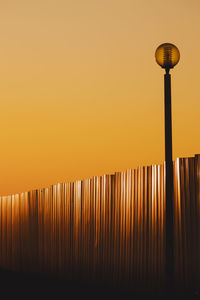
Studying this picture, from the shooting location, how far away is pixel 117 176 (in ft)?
43.3

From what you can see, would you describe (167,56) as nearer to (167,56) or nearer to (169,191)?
(167,56)

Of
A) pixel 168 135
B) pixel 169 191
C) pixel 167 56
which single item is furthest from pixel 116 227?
pixel 167 56

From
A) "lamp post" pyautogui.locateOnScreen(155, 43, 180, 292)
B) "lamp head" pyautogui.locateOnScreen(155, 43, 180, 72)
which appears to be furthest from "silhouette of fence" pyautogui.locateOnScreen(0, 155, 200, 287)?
"lamp head" pyautogui.locateOnScreen(155, 43, 180, 72)

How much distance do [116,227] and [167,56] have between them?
4999 millimetres

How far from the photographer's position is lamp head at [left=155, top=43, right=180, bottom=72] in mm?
9445

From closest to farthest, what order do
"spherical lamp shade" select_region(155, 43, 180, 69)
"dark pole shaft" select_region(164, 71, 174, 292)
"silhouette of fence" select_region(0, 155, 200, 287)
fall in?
"dark pole shaft" select_region(164, 71, 174, 292), "spherical lamp shade" select_region(155, 43, 180, 69), "silhouette of fence" select_region(0, 155, 200, 287)

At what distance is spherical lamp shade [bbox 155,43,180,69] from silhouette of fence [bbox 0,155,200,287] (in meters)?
1.93

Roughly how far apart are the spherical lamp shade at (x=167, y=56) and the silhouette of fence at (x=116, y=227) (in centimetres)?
193

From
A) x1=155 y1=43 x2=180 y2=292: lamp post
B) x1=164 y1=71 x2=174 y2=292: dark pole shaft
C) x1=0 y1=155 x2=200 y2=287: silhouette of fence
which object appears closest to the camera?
x1=164 y1=71 x2=174 y2=292: dark pole shaft

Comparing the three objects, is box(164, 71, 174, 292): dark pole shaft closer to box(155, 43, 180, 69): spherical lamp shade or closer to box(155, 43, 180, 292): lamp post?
box(155, 43, 180, 292): lamp post

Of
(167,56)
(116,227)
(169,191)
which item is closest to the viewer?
(169,191)

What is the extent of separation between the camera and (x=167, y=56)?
31.0 feet

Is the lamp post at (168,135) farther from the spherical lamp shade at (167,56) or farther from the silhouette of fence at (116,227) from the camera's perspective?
the silhouette of fence at (116,227)

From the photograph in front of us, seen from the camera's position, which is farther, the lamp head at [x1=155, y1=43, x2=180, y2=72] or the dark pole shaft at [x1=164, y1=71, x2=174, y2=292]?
the lamp head at [x1=155, y1=43, x2=180, y2=72]
